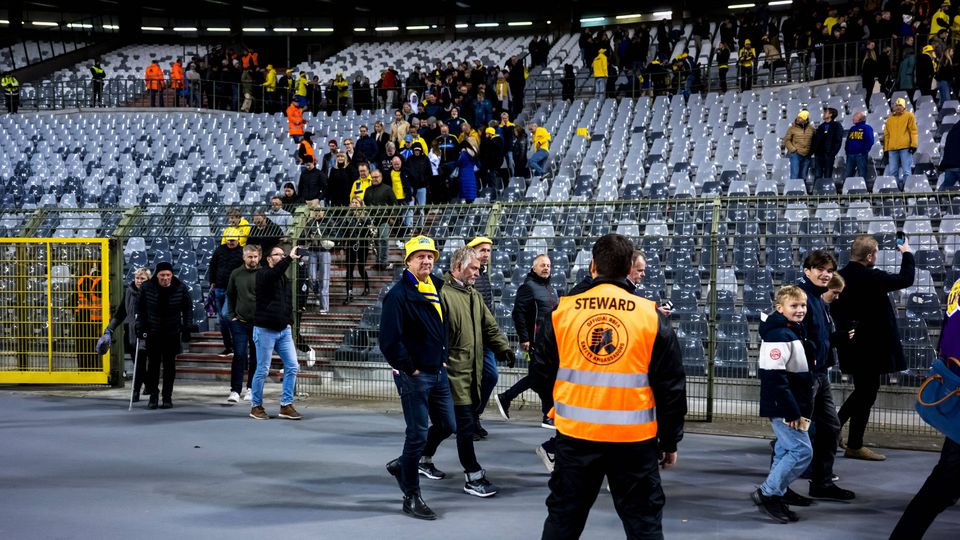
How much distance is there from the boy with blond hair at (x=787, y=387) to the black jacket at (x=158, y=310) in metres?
6.38

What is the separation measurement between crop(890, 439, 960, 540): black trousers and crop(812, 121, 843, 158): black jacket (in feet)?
34.5

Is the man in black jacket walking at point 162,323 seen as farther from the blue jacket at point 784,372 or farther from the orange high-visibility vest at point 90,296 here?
the blue jacket at point 784,372

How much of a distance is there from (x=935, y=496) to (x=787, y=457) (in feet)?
3.92

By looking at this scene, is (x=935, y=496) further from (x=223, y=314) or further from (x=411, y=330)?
(x=223, y=314)

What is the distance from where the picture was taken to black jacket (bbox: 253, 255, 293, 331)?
8.93 meters

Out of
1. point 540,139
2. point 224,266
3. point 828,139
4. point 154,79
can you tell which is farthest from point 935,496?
point 154,79

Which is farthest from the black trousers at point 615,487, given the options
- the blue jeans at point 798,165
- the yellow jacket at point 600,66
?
the yellow jacket at point 600,66

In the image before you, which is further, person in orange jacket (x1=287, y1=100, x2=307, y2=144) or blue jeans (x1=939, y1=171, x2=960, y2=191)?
person in orange jacket (x1=287, y1=100, x2=307, y2=144)

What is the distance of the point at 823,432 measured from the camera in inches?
242

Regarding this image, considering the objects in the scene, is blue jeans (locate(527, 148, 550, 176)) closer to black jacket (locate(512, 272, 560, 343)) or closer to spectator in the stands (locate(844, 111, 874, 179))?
spectator in the stands (locate(844, 111, 874, 179))

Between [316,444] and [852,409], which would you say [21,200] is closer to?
[316,444]

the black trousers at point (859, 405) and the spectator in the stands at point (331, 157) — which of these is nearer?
the black trousers at point (859, 405)

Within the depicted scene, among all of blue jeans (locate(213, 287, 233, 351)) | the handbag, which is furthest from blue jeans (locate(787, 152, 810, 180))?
the handbag

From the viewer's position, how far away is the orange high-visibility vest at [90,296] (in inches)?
448
